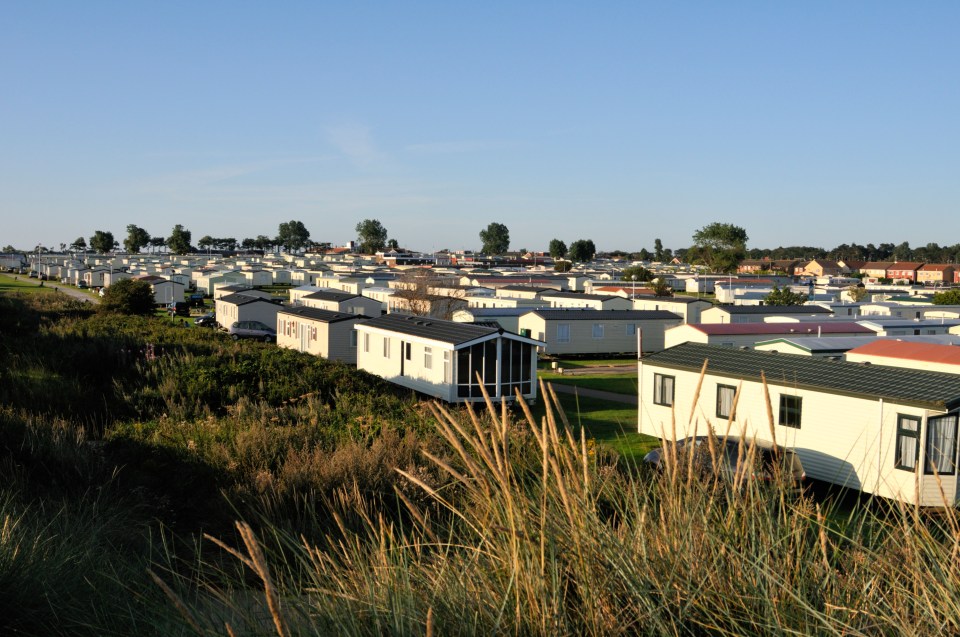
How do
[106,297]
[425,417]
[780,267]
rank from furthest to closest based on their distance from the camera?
1. [780,267]
2. [106,297]
3. [425,417]

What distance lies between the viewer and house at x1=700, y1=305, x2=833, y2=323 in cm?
3797

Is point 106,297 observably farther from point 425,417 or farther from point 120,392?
point 425,417

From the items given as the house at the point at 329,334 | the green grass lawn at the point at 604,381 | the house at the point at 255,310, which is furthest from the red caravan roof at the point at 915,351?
the house at the point at 255,310

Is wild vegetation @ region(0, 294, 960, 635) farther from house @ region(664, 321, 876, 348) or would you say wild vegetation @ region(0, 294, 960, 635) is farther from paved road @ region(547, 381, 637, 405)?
house @ region(664, 321, 876, 348)

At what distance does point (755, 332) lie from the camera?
3028cm

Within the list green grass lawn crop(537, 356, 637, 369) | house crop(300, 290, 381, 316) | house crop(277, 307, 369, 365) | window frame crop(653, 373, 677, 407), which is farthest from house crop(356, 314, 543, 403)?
house crop(300, 290, 381, 316)

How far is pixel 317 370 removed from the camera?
1892cm

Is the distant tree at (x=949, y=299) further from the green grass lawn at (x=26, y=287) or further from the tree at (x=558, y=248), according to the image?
the tree at (x=558, y=248)

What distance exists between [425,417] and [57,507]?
243 inches

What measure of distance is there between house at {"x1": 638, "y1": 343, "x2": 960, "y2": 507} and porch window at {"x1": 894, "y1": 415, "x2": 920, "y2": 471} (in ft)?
0.05

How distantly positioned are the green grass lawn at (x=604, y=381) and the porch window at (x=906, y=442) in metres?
11.9

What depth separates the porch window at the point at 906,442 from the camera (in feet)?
45.0

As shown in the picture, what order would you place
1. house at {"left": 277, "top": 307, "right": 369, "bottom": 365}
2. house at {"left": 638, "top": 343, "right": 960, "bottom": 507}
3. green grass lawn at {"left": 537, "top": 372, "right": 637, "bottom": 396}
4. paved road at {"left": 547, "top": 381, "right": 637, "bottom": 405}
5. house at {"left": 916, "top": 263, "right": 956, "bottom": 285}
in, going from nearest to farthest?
1. house at {"left": 638, "top": 343, "right": 960, "bottom": 507}
2. paved road at {"left": 547, "top": 381, "right": 637, "bottom": 405}
3. green grass lawn at {"left": 537, "top": 372, "right": 637, "bottom": 396}
4. house at {"left": 277, "top": 307, "right": 369, "bottom": 365}
5. house at {"left": 916, "top": 263, "right": 956, "bottom": 285}

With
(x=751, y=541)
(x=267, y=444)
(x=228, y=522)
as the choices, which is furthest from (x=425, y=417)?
(x=751, y=541)
